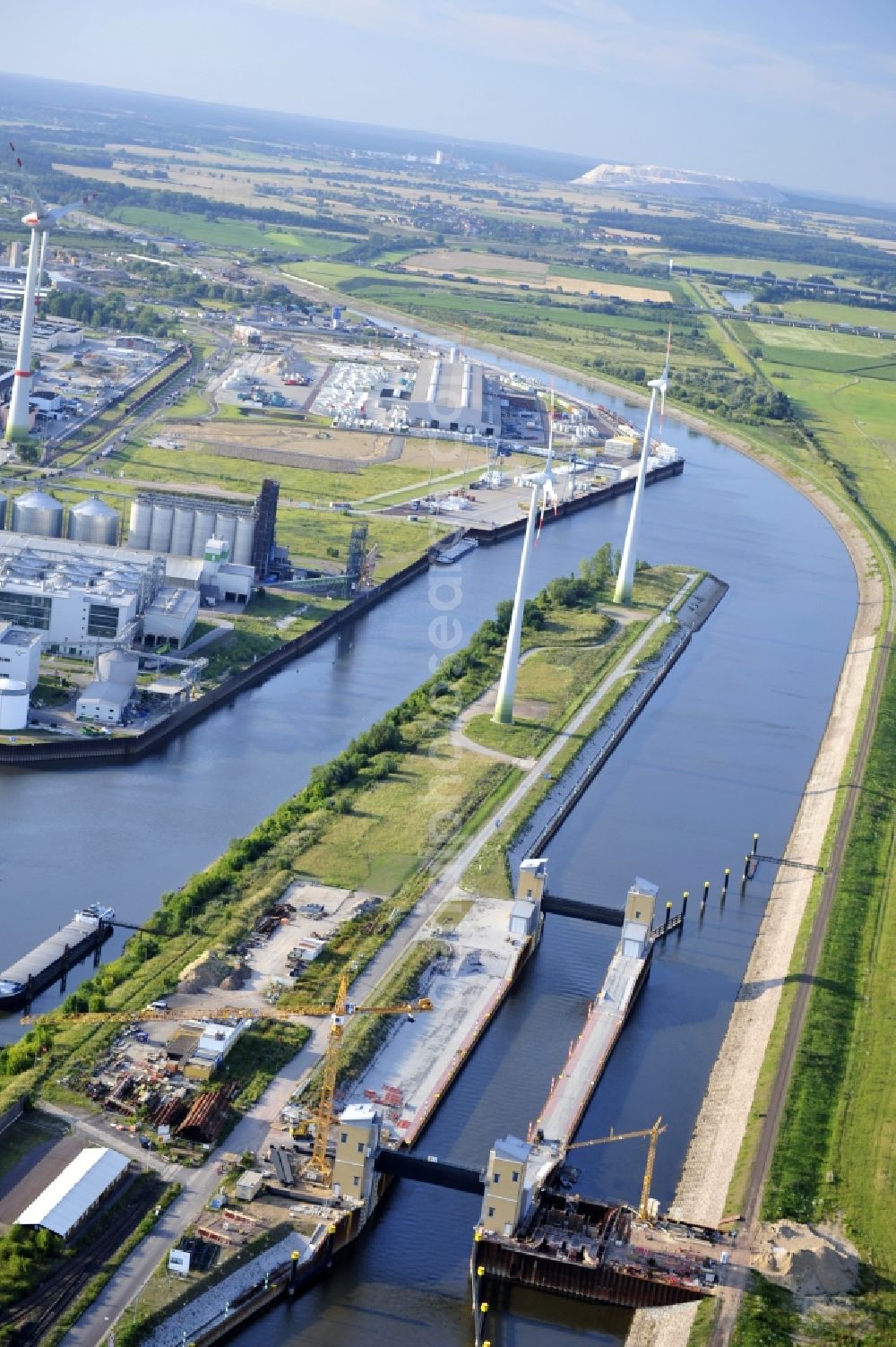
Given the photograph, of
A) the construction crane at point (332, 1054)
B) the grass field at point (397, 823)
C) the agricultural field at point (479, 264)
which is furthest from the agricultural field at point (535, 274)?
the construction crane at point (332, 1054)

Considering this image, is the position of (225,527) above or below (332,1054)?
above

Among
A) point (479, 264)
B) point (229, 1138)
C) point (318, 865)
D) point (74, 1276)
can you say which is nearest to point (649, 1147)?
point (229, 1138)

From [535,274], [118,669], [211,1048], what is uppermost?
[535,274]

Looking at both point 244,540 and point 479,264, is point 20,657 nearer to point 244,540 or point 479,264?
point 244,540

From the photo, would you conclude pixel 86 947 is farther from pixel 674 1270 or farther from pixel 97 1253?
pixel 674 1270

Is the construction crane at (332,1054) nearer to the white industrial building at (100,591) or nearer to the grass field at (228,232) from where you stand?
the white industrial building at (100,591)

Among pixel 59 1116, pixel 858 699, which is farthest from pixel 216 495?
pixel 59 1116
